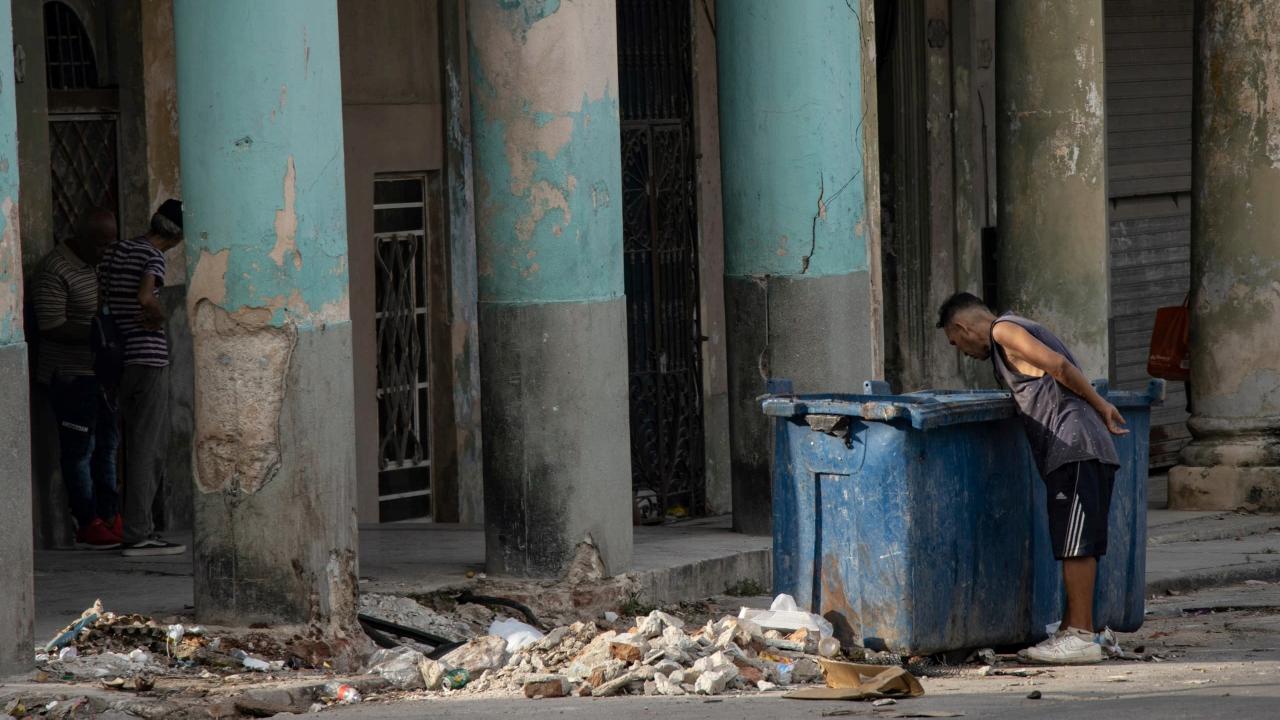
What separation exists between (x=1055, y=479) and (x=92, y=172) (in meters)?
5.49

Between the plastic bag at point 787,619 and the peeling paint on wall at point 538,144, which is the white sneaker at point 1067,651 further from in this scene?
the peeling paint on wall at point 538,144

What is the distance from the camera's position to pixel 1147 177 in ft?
53.9

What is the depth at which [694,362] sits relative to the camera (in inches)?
526

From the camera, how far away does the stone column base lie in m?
12.4

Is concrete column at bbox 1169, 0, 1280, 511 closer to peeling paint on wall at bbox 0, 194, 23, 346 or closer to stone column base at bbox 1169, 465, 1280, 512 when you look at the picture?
stone column base at bbox 1169, 465, 1280, 512

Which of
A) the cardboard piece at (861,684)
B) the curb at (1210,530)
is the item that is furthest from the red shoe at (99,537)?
the curb at (1210,530)

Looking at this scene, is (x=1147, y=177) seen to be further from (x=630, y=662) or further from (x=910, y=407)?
(x=630, y=662)

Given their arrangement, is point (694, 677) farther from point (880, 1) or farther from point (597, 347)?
point (880, 1)

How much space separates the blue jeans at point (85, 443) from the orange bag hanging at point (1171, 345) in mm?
6647

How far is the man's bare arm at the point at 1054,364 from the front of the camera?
7.59 m

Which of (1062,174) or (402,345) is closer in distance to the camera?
(1062,174)

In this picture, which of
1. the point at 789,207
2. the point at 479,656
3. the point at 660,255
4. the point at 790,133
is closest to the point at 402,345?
the point at 660,255

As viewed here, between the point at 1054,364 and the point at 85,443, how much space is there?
497 centimetres

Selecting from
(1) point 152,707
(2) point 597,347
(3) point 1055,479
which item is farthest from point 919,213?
(1) point 152,707
